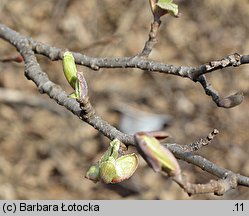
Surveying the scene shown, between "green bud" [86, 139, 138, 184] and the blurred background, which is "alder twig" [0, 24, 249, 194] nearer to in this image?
"green bud" [86, 139, 138, 184]

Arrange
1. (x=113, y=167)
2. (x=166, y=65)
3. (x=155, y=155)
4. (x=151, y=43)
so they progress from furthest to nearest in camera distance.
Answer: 1. (x=151, y=43)
2. (x=166, y=65)
3. (x=113, y=167)
4. (x=155, y=155)

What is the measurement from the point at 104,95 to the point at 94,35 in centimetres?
44

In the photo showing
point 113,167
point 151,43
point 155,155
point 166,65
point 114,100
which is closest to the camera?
point 155,155

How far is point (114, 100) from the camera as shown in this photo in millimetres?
3410

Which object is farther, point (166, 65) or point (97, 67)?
point (97, 67)

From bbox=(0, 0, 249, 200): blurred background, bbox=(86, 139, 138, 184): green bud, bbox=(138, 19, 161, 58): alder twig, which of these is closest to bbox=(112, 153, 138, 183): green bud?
bbox=(86, 139, 138, 184): green bud

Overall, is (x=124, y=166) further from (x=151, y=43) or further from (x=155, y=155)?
(x=151, y=43)

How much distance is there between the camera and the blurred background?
3.13m

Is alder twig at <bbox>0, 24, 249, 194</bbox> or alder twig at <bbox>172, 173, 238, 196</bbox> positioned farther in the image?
alder twig at <bbox>0, 24, 249, 194</bbox>

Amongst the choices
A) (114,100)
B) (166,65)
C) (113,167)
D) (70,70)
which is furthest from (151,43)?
(114,100)

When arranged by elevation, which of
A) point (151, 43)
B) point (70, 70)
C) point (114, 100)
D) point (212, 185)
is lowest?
point (212, 185)

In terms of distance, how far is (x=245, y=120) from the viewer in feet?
10.8

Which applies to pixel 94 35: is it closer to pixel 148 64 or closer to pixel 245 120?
pixel 245 120
